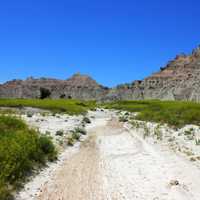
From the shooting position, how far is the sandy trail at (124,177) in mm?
9858

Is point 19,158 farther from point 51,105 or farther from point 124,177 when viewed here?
point 51,105

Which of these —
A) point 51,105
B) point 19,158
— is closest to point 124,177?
point 19,158

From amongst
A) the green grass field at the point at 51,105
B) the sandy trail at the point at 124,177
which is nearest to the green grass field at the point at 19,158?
the sandy trail at the point at 124,177

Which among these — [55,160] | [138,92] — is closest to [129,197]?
[55,160]

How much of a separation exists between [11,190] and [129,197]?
3.48 m

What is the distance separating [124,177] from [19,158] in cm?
391

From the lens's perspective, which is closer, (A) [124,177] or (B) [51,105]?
(A) [124,177]

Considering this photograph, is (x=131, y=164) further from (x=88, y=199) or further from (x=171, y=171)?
(x=88, y=199)

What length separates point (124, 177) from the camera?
39.8 ft

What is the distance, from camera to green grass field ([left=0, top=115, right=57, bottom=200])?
9716mm

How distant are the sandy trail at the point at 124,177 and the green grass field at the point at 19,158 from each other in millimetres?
946

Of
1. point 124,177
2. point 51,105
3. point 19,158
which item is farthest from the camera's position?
point 51,105

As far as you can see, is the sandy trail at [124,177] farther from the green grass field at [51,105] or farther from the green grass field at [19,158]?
the green grass field at [51,105]

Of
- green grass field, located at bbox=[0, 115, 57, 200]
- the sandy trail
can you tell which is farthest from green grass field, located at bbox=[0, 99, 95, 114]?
green grass field, located at bbox=[0, 115, 57, 200]
